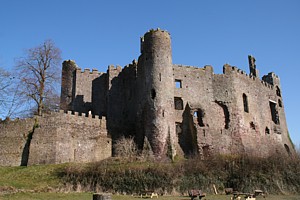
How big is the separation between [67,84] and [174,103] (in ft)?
45.3

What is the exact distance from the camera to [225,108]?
3391cm

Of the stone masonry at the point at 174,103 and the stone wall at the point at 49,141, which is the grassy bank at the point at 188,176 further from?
the stone masonry at the point at 174,103

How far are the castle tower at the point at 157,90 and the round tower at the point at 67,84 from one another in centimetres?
1019

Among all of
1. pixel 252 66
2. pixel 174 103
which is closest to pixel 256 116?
pixel 252 66

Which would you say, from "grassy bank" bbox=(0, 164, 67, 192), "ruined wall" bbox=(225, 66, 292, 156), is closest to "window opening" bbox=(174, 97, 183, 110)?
"ruined wall" bbox=(225, 66, 292, 156)

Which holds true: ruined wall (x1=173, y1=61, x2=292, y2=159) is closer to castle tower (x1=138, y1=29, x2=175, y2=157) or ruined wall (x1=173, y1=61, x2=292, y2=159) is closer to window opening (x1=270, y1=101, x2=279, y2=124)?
castle tower (x1=138, y1=29, x2=175, y2=157)

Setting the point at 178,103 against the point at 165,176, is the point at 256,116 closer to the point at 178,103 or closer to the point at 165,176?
the point at 178,103

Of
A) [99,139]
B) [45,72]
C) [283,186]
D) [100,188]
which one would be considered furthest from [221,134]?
[45,72]

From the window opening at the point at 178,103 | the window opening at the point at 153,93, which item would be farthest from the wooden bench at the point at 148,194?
the window opening at the point at 178,103

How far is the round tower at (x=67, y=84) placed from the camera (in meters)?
38.2

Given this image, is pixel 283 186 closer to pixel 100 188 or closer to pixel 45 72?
pixel 100 188

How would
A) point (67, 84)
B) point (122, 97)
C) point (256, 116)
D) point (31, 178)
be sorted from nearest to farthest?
1. point (31, 178)
2. point (122, 97)
3. point (256, 116)
4. point (67, 84)

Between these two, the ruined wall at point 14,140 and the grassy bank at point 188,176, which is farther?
the ruined wall at point 14,140

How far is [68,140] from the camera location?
27109mm
